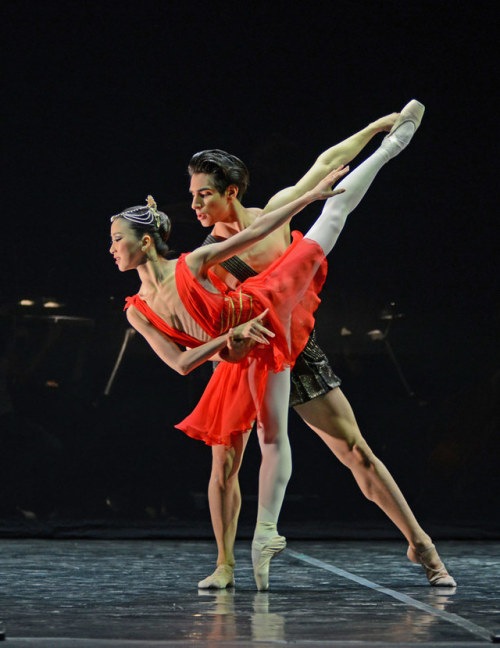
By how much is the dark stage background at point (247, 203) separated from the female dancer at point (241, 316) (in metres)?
1.77

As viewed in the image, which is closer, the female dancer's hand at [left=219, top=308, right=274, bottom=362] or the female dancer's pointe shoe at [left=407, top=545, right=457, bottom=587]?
the female dancer's hand at [left=219, top=308, right=274, bottom=362]

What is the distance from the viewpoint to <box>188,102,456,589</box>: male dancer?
10.2 ft

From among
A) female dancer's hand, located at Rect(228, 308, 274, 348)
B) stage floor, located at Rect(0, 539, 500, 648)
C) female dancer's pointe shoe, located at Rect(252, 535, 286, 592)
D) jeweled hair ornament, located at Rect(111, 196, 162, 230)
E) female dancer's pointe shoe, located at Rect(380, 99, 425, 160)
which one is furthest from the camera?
female dancer's pointe shoe, located at Rect(380, 99, 425, 160)

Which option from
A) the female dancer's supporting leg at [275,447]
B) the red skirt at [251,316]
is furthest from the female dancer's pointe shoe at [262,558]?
the red skirt at [251,316]

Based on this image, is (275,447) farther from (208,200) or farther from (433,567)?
(208,200)

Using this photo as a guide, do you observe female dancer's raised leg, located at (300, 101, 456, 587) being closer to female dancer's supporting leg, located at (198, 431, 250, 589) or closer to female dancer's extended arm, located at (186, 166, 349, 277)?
female dancer's extended arm, located at (186, 166, 349, 277)

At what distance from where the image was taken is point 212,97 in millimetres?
4961

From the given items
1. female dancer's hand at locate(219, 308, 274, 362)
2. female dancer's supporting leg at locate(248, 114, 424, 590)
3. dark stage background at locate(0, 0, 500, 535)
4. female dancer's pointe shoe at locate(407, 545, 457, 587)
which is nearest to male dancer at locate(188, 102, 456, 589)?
female dancer's pointe shoe at locate(407, 545, 457, 587)

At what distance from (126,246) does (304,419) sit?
0.79 m

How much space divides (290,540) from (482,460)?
1033mm

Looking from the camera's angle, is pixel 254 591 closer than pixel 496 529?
Yes

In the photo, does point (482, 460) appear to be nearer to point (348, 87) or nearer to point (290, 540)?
point (290, 540)

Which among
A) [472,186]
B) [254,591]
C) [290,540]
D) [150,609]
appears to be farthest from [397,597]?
[472,186]

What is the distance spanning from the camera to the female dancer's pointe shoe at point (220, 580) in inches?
118
